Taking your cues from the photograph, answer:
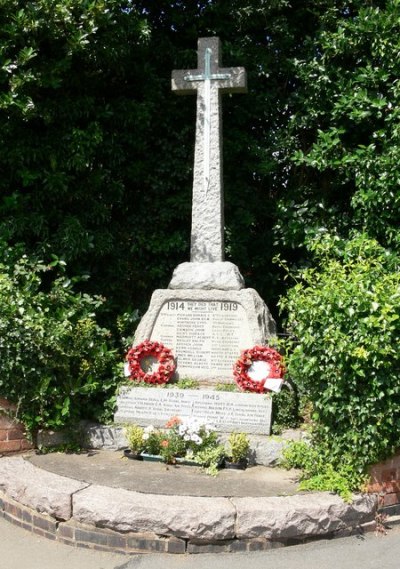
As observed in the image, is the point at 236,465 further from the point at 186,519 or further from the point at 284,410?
the point at 186,519

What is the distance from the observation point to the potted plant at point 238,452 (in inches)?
163

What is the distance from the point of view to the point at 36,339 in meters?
4.48

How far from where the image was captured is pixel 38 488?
3.57m

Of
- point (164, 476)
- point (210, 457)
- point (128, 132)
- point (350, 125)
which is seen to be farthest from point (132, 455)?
point (350, 125)

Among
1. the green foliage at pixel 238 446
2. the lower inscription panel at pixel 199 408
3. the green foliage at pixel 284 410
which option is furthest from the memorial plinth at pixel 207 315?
the green foliage at pixel 238 446

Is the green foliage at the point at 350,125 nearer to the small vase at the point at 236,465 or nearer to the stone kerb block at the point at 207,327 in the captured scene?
the stone kerb block at the point at 207,327

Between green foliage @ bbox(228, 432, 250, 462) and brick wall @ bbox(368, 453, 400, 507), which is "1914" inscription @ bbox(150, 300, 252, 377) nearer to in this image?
green foliage @ bbox(228, 432, 250, 462)

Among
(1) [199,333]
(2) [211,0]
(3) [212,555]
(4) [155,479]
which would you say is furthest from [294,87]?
(3) [212,555]

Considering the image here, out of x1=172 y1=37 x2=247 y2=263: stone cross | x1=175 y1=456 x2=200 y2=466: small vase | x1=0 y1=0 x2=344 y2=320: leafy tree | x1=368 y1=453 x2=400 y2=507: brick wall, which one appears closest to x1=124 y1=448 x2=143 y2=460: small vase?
x1=175 y1=456 x2=200 y2=466: small vase

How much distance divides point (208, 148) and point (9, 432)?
3289 millimetres

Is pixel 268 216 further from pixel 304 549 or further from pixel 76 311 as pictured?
pixel 304 549

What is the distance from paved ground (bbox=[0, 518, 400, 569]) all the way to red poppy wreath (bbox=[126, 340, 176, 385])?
1.81 metres

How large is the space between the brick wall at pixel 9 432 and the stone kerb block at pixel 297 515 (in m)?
2.02

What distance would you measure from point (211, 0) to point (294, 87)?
1.58 m
